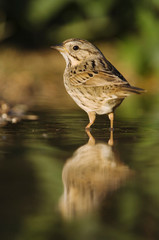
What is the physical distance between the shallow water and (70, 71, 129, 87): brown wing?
55 cm

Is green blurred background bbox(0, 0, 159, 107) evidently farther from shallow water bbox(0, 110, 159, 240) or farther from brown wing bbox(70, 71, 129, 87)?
shallow water bbox(0, 110, 159, 240)

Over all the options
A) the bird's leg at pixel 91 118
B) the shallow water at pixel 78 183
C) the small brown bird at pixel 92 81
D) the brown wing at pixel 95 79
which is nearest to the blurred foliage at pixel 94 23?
the small brown bird at pixel 92 81

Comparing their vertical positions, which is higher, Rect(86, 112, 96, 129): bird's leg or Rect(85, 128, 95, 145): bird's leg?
Rect(86, 112, 96, 129): bird's leg

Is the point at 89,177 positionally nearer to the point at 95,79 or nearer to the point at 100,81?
the point at 100,81

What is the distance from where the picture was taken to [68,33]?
14203mm

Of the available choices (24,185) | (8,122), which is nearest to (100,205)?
(24,185)

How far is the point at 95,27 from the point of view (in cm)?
1424

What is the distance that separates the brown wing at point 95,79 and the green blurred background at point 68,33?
4.16 metres

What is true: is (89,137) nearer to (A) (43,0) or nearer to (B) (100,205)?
(B) (100,205)

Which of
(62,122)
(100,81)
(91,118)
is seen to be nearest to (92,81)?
(100,81)

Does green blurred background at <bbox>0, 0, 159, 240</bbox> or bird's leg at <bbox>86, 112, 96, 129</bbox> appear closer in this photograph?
green blurred background at <bbox>0, 0, 159, 240</bbox>

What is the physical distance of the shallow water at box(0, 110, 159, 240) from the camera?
3.03 metres

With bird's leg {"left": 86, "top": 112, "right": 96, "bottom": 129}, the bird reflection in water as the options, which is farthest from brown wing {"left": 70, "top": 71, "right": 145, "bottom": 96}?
the bird reflection in water

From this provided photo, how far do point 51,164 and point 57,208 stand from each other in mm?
1248
